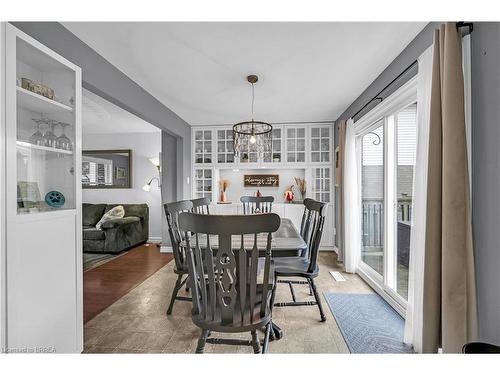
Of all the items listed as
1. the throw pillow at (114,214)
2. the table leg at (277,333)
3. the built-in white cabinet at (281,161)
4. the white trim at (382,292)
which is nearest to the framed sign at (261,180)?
the built-in white cabinet at (281,161)

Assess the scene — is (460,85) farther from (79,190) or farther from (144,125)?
(144,125)

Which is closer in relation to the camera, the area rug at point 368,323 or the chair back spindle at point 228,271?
the chair back spindle at point 228,271

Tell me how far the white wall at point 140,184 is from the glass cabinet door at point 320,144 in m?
3.26

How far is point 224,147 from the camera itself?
5.08 metres

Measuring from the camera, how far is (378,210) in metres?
3.29

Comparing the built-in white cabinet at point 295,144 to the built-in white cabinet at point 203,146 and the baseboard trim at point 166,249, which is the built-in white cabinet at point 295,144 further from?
the baseboard trim at point 166,249

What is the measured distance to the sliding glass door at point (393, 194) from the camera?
263cm

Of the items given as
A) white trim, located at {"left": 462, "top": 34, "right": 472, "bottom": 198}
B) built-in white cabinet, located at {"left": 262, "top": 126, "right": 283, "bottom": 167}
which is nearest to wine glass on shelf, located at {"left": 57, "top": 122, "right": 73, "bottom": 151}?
white trim, located at {"left": 462, "top": 34, "right": 472, "bottom": 198}

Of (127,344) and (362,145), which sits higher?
(362,145)

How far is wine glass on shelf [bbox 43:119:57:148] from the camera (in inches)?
69.4

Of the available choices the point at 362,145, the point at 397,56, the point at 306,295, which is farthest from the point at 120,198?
the point at 397,56

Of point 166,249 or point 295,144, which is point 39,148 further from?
point 295,144
